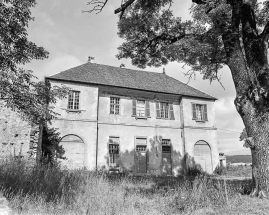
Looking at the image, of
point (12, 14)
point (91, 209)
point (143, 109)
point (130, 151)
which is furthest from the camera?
point (143, 109)

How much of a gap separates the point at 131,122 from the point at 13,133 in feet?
33.1

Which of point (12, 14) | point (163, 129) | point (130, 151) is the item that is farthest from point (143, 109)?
point (12, 14)

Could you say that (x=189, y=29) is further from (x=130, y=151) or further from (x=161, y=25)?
(x=130, y=151)

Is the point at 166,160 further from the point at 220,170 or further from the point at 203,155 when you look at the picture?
the point at 220,170

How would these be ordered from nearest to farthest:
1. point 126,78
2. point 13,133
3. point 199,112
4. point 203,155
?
1. point 13,133
2. point 203,155
3. point 126,78
4. point 199,112

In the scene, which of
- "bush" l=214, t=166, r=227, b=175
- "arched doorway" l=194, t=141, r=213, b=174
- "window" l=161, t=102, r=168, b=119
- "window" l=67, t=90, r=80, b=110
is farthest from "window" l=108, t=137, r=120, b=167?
"bush" l=214, t=166, r=227, b=175

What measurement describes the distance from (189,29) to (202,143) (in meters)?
13.3

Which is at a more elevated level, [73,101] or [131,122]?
[73,101]

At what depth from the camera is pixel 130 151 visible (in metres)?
18.0

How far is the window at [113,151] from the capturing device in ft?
56.3

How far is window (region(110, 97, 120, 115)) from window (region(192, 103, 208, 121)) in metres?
6.98

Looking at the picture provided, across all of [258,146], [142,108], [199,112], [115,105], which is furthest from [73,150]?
[258,146]

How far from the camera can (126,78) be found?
2064cm

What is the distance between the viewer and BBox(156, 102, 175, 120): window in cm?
1984
